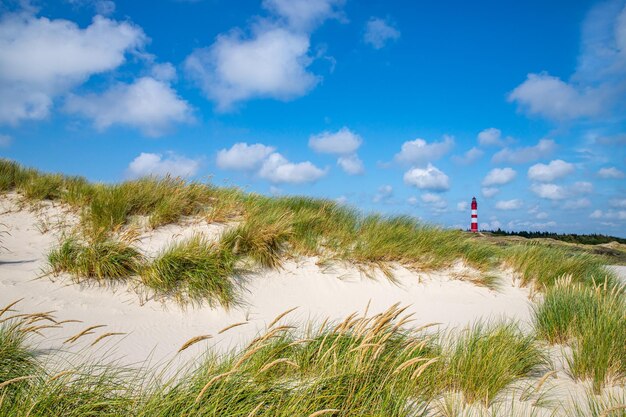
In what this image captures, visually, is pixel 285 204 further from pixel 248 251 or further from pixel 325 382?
pixel 325 382

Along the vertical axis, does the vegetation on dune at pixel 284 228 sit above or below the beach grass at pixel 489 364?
above

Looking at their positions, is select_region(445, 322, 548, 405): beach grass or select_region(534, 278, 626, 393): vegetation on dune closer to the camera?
→ select_region(445, 322, 548, 405): beach grass

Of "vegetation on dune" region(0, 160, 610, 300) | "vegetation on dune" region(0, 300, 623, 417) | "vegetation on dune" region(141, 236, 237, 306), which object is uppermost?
"vegetation on dune" region(0, 160, 610, 300)

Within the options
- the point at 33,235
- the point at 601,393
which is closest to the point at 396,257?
the point at 601,393

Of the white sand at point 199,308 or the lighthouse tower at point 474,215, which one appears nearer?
the white sand at point 199,308

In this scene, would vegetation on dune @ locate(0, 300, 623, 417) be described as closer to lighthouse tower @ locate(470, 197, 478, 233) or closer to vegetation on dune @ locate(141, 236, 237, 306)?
vegetation on dune @ locate(141, 236, 237, 306)

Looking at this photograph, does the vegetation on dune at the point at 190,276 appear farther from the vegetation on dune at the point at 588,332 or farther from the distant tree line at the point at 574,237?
the distant tree line at the point at 574,237

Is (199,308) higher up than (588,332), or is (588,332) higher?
(588,332)

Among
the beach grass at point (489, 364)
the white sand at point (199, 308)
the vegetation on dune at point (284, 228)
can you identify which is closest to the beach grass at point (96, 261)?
the vegetation on dune at point (284, 228)

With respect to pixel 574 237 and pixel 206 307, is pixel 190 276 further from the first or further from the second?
pixel 574 237

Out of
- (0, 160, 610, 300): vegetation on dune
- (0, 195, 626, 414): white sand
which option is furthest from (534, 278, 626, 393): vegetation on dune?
(0, 160, 610, 300): vegetation on dune

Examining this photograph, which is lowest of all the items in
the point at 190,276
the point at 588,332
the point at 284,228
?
the point at 588,332

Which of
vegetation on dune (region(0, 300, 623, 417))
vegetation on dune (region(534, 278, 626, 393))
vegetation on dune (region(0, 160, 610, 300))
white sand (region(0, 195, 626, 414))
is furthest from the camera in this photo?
vegetation on dune (region(0, 160, 610, 300))

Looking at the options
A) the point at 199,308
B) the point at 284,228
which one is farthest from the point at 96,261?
the point at 284,228
